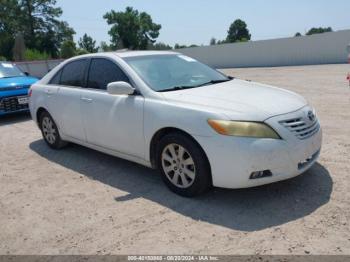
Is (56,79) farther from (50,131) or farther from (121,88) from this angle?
(121,88)

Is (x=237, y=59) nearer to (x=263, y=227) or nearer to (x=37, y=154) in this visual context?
(x=37, y=154)

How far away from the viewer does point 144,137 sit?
4.40 meters

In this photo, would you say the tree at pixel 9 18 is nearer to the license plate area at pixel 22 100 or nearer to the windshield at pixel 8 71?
the windshield at pixel 8 71

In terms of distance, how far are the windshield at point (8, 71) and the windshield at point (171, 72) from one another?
21.3 ft

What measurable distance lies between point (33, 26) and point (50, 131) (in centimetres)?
6162

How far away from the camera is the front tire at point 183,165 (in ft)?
12.7

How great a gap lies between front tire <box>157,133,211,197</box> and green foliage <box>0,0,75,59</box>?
2349 inches

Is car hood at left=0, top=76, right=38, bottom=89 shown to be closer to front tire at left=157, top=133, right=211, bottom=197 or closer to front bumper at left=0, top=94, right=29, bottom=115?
front bumper at left=0, top=94, right=29, bottom=115

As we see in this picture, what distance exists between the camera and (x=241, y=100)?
158 inches

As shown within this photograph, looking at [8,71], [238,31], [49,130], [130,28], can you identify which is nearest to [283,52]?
[8,71]

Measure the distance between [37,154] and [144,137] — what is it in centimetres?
279

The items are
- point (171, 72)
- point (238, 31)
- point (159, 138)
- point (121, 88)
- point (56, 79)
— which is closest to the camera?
point (159, 138)

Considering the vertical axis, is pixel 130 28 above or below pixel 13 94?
above

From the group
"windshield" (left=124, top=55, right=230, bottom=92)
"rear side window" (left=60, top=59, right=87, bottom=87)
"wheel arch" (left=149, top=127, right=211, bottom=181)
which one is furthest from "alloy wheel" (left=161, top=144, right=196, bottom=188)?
"rear side window" (left=60, top=59, right=87, bottom=87)
